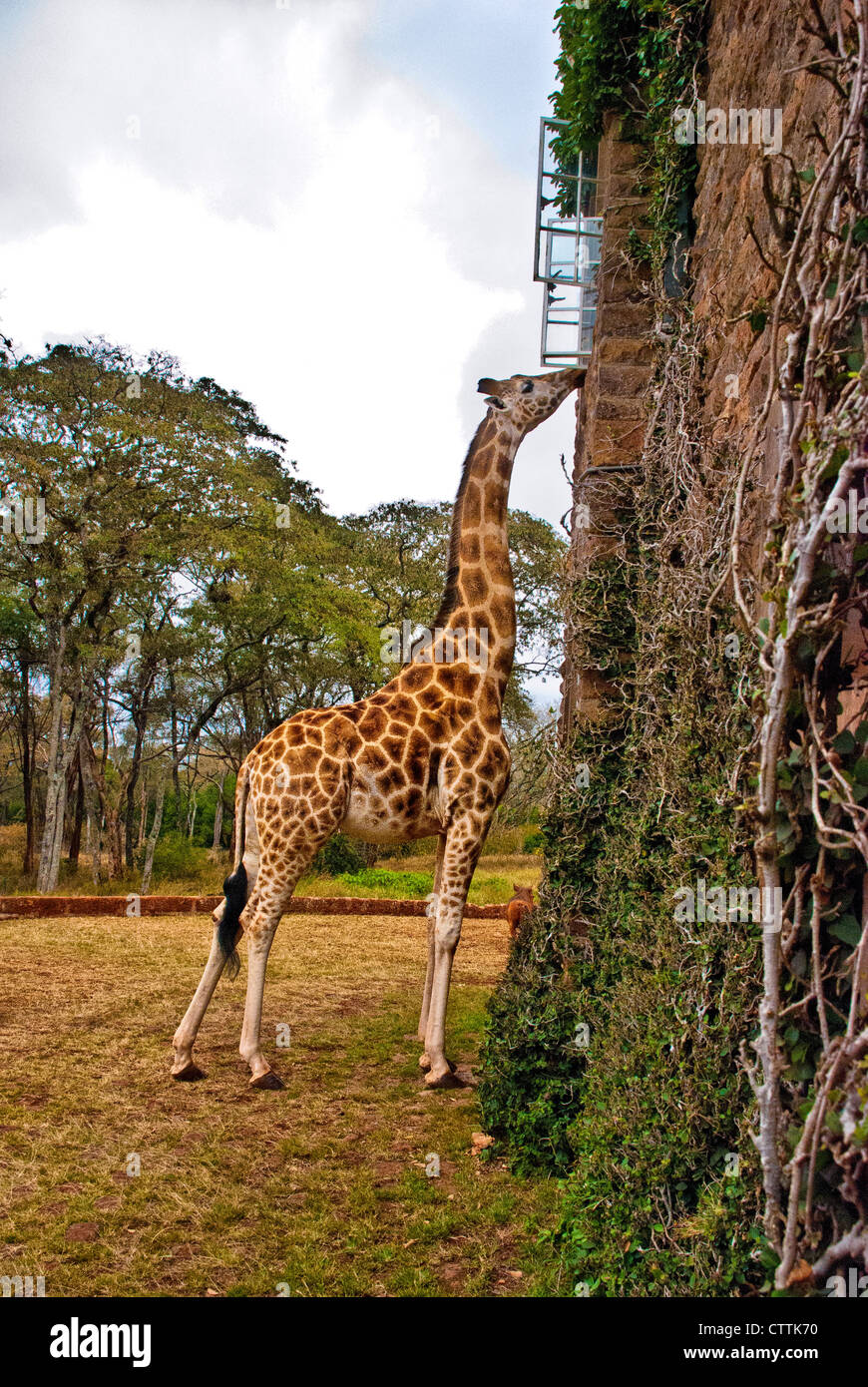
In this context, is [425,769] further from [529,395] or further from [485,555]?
[529,395]

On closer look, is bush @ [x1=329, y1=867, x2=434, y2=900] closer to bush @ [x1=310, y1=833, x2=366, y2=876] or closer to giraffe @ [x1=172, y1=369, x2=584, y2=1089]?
bush @ [x1=310, y1=833, x2=366, y2=876]

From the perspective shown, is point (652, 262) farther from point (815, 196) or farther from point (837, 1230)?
point (837, 1230)

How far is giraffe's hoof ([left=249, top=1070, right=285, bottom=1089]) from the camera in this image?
212 inches

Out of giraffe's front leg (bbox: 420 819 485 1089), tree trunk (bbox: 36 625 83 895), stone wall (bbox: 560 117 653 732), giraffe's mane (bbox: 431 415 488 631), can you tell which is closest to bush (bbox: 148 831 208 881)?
tree trunk (bbox: 36 625 83 895)

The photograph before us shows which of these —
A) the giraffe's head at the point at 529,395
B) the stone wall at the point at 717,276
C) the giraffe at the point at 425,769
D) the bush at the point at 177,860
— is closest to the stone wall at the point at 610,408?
the stone wall at the point at 717,276

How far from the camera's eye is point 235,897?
5652 millimetres

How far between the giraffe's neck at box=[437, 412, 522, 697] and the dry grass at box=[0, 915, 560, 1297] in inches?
103

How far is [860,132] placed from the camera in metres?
2.44

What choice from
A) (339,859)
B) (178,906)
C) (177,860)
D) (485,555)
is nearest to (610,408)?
(485,555)

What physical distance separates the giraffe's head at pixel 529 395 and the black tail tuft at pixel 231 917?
3298 mm

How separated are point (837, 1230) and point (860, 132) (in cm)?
278

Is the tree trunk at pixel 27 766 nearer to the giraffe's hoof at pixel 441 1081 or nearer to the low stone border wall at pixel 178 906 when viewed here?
the low stone border wall at pixel 178 906

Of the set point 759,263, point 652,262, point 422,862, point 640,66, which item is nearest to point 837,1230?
point 759,263

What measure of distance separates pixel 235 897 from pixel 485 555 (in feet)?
8.55
